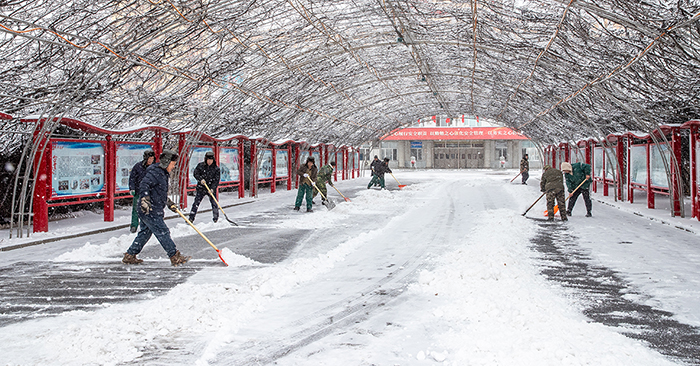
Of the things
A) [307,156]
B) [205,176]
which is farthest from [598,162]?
[205,176]

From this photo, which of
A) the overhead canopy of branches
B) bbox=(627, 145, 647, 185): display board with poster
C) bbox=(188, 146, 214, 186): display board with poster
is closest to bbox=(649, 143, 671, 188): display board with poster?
bbox=(627, 145, 647, 185): display board with poster

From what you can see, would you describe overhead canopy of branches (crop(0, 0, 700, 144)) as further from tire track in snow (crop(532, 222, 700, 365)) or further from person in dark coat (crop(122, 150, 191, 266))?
tire track in snow (crop(532, 222, 700, 365))

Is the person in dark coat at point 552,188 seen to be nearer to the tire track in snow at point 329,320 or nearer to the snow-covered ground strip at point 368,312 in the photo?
the snow-covered ground strip at point 368,312

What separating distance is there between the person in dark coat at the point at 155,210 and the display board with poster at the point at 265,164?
1440cm

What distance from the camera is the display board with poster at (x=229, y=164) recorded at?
18.6m

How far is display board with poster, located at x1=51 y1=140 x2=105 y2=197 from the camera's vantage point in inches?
419

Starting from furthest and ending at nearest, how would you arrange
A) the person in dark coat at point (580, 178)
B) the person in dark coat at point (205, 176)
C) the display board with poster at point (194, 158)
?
the display board with poster at point (194, 158) → the person in dark coat at point (580, 178) → the person in dark coat at point (205, 176)

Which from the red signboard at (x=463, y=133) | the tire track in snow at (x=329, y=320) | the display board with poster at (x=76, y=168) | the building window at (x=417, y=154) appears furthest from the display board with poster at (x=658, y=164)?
the building window at (x=417, y=154)

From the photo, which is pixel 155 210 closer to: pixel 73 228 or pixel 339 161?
pixel 73 228

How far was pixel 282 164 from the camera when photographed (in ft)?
82.1

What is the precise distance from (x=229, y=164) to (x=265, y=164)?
3.86 metres

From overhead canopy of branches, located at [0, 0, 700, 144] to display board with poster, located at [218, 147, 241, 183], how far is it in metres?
1.94

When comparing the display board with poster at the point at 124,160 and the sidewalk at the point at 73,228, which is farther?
the display board with poster at the point at 124,160

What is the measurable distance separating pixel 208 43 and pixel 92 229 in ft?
19.8
